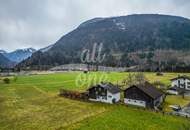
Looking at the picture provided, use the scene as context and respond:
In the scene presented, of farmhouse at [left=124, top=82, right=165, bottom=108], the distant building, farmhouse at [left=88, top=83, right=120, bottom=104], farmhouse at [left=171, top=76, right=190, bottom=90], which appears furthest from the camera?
farmhouse at [left=171, top=76, right=190, bottom=90]

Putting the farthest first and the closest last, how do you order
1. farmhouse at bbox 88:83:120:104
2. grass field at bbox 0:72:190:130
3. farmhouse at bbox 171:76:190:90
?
farmhouse at bbox 171:76:190:90 < farmhouse at bbox 88:83:120:104 < grass field at bbox 0:72:190:130

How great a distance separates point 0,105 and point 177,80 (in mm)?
62387

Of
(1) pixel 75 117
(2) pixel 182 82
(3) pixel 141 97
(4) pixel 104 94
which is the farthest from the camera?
(2) pixel 182 82

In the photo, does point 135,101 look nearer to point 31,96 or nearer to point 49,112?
point 49,112

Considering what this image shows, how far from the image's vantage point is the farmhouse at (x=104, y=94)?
57469mm

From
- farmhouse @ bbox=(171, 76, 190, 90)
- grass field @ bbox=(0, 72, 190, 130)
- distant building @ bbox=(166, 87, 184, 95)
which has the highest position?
farmhouse @ bbox=(171, 76, 190, 90)

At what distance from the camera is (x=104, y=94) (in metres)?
58.8

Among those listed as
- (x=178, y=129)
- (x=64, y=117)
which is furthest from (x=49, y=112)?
(x=178, y=129)

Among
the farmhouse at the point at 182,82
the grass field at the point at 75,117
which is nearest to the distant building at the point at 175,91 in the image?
the farmhouse at the point at 182,82

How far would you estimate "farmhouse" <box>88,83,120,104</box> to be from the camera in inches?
2263

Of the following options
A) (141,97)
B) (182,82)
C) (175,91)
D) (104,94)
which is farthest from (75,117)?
(182,82)

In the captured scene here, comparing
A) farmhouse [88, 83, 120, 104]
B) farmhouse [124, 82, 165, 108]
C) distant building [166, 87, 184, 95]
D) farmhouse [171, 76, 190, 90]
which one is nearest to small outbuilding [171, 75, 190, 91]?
farmhouse [171, 76, 190, 90]

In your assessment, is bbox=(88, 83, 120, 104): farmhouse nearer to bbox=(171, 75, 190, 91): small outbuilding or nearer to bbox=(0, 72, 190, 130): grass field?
bbox=(0, 72, 190, 130): grass field

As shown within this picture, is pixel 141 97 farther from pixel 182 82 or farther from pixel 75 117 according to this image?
pixel 182 82
